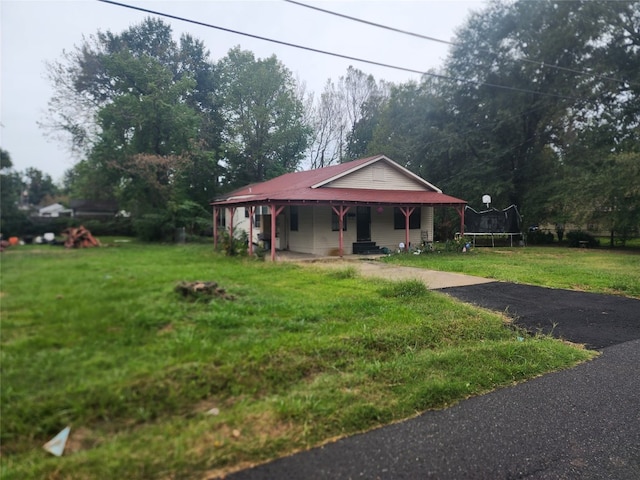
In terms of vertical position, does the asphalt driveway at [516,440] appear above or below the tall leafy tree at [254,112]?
below

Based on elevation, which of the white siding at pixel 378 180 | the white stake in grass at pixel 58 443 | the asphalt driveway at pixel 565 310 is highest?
the white siding at pixel 378 180

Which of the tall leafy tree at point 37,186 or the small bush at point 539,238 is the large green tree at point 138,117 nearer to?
the tall leafy tree at point 37,186

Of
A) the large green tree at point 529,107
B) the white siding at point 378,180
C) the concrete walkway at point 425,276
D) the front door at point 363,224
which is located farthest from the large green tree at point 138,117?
the large green tree at point 529,107

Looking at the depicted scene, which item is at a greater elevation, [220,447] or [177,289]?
[177,289]

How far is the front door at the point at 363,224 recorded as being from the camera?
55.5ft

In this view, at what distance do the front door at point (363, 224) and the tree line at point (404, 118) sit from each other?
10.8 feet

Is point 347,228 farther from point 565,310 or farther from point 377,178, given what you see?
point 565,310

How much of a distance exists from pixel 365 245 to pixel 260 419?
13876 mm

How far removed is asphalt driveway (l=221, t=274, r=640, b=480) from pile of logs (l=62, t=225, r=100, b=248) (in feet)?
5.92

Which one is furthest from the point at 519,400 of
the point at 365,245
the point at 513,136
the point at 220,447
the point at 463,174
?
the point at 513,136

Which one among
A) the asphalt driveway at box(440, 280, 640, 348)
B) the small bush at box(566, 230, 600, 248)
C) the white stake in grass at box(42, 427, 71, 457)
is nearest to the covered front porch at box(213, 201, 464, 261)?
the asphalt driveway at box(440, 280, 640, 348)

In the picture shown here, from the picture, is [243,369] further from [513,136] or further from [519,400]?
[513,136]

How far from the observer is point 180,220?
313cm

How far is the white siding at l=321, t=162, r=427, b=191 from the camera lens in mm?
16859
